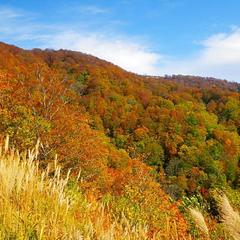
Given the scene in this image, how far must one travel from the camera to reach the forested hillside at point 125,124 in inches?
1177

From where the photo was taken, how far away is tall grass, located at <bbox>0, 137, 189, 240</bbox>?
3316 millimetres

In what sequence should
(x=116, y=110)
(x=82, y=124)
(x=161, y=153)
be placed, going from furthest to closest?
1. (x=116, y=110)
2. (x=161, y=153)
3. (x=82, y=124)

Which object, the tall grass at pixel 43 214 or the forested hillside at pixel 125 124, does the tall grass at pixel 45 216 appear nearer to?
the tall grass at pixel 43 214

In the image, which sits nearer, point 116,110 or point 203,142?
point 203,142

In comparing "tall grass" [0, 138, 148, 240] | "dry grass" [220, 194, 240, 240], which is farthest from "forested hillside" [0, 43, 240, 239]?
"dry grass" [220, 194, 240, 240]

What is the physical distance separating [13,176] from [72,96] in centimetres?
3081

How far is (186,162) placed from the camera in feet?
280

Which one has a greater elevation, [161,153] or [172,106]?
[172,106]

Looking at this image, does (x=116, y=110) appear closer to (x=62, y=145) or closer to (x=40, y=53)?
(x=40, y=53)

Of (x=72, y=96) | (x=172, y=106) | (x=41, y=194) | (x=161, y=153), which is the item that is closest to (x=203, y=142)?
(x=161, y=153)

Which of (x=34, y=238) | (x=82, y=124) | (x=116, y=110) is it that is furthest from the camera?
(x=116, y=110)

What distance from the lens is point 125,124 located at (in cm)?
9769

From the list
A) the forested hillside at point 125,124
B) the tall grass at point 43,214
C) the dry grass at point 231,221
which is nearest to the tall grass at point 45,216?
the tall grass at point 43,214

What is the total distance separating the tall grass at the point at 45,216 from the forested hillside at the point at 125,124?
14984 millimetres
